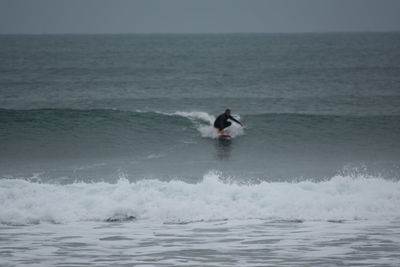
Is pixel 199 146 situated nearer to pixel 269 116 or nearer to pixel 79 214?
pixel 269 116

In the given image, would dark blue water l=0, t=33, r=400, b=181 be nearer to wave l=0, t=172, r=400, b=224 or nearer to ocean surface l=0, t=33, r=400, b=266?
ocean surface l=0, t=33, r=400, b=266

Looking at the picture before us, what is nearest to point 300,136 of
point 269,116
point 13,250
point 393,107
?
point 269,116

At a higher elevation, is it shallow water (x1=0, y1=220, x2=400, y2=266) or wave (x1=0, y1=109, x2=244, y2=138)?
wave (x1=0, y1=109, x2=244, y2=138)

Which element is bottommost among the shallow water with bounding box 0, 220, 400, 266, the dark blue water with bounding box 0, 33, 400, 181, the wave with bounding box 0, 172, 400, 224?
the shallow water with bounding box 0, 220, 400, 266

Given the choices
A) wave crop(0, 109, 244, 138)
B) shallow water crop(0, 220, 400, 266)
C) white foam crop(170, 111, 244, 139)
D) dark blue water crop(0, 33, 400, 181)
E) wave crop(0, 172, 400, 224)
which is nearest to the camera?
shallow water crop(0, 220, 400, 266)

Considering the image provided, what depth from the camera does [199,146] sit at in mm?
22766

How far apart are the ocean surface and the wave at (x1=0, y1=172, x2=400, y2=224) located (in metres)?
0.03

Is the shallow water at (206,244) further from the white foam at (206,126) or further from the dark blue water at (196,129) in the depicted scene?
the white foam at (206,126)

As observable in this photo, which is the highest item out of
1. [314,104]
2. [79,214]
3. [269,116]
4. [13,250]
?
[314,104]

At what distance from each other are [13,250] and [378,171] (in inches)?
406

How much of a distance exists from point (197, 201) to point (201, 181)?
260 cm

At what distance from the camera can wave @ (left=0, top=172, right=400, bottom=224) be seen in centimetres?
1443

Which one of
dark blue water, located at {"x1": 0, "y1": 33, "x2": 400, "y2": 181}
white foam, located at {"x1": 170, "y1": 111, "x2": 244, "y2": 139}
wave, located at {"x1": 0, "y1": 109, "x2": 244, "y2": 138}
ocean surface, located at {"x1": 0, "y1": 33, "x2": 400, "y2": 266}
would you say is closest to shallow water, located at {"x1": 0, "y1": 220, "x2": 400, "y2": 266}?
ocean surface, located at {"x1": 0, "y1": 33, "x2": 400, "y2": 266}

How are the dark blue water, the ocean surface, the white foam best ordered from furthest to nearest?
the white foam → the dark blue water → the ocean surface
